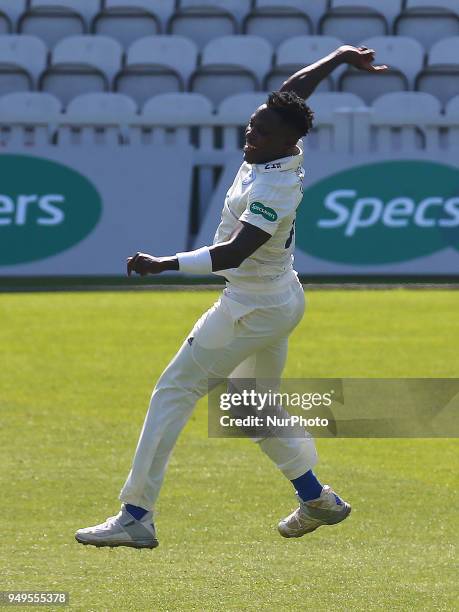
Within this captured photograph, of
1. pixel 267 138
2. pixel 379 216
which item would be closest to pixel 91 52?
pixel 379 216

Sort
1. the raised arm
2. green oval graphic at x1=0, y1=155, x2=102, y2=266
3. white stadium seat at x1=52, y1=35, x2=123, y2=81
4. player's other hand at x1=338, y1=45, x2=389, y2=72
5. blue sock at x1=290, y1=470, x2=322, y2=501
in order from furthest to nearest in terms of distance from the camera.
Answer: white stadium seat at x1=52, y1=35, x2=123, y2=81, green oval graphic at x1=0, y1=155, x2=102, y2=266, player's other hand at x1=338, y1=45, x2=389, y2=72, the raised arm, blue sock at x1=290, y1=470, x2=322, y2=501

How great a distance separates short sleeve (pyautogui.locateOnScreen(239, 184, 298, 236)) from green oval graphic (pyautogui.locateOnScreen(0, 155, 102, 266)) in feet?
38.9

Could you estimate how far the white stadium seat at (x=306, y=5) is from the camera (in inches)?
901

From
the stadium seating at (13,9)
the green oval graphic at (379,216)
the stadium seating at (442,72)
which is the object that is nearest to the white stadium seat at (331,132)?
the green oval graphic at (379,216)

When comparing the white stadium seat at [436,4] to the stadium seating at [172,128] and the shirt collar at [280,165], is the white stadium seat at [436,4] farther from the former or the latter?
the shirt collar at [280,165]

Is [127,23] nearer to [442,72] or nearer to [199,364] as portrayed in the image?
[442,72]

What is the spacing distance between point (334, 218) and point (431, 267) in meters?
1.40

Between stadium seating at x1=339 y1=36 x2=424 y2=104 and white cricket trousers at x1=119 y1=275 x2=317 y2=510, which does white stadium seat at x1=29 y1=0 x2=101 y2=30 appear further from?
white cricket trousers at x1=119 y1=275 x2=317 y2=510

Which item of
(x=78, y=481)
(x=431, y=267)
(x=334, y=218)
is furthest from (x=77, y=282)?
(x=78, y=481)

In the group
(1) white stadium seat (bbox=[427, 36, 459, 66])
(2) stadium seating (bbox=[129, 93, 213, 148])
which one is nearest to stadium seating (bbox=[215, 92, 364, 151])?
(2) stadium seating (bbox=[129, 93, 213, 148])

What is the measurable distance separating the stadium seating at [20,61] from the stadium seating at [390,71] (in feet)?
15.9

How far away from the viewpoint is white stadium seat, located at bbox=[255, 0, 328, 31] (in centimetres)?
2289

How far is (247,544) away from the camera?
676cm

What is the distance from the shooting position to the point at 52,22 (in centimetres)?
2325
